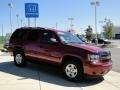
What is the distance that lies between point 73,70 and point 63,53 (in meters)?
0.76

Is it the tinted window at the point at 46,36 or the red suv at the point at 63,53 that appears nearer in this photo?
the red suv at the point at 63,53

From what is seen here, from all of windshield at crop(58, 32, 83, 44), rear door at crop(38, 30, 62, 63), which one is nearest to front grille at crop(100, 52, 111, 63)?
windshield at crop(58, 32, 83, 44)

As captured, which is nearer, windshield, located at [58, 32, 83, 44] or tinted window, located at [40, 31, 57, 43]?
windshield, located at [58, 32, 83, 44]

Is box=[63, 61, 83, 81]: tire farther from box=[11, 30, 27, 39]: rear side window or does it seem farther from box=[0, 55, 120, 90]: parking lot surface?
box=[11, 30, 27, 39]: rear side window

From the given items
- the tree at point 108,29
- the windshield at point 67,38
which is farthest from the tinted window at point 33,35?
the tree at point 108,29

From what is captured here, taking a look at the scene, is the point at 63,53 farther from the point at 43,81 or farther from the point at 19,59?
the point at 19,59

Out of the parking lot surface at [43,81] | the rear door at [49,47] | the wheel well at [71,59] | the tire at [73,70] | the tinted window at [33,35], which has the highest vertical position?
the tinted window at [33,35]

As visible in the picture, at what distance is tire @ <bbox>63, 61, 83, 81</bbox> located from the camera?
35.3 feet

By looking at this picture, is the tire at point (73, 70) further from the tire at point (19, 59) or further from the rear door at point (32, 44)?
the tire at point (19, 59)

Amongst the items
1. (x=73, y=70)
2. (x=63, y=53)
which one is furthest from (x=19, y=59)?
(x=73, y=70)

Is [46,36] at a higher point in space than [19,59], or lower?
higher

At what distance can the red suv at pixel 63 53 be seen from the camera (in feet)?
34.5

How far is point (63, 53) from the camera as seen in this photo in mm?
11188

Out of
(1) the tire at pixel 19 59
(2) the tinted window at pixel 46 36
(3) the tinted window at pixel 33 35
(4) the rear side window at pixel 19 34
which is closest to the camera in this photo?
(2) the tinted window at pixel 46 36
